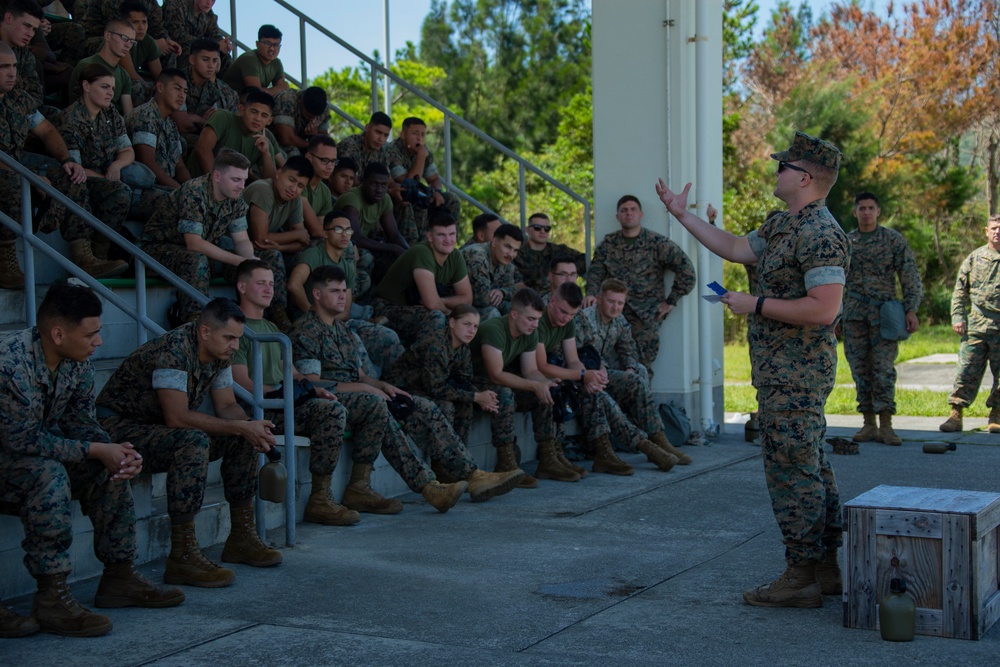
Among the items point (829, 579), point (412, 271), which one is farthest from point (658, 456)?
point (829, 579)

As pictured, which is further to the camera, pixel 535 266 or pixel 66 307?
pixel 535 266

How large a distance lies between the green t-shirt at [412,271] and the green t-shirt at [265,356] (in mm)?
2078

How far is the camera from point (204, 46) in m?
10.0

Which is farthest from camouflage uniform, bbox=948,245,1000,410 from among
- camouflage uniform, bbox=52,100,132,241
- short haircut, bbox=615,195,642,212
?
camouflage uniform, bbox=52,100,132,241

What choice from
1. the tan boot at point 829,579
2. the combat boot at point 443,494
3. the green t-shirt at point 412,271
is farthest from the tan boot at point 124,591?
the green t-shirt at point 412,271

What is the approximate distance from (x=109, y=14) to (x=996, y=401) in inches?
330

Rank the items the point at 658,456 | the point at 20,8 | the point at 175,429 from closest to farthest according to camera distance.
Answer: the point at 175,429, the point at 20,8, the point at 658,456

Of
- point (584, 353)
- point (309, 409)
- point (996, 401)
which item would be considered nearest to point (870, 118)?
point (996, 401)

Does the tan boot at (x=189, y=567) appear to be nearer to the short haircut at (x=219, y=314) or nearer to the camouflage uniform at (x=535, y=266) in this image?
the short haircut at (x=219, y=314)

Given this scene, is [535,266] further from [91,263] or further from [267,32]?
[91,263]

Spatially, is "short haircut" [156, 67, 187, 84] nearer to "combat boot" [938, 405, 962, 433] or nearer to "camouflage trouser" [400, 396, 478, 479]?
"camouflage trouser" [400, 396, 478, 479]

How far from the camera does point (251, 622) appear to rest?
4902 mm

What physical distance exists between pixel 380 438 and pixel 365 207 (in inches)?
123

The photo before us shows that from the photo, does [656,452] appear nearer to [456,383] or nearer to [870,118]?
[456,383]
